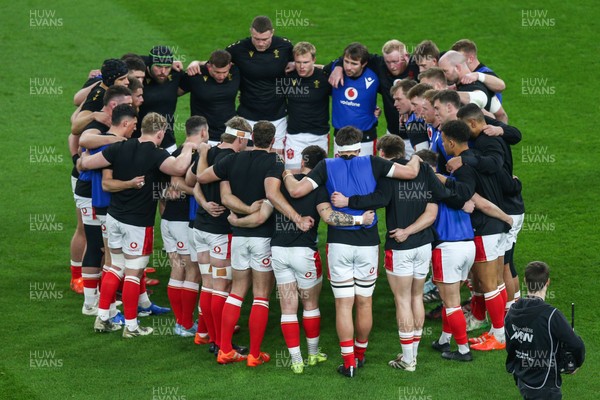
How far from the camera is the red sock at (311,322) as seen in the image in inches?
374

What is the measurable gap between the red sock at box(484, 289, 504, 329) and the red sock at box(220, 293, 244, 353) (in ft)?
7.68

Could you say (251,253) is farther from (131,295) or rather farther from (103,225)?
(103,225)

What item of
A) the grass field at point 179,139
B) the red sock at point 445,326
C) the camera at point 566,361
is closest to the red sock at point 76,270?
the grass field at point 179,139

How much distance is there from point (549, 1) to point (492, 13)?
116cm

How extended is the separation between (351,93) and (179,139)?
482cm

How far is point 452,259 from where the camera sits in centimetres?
949

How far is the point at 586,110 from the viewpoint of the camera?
16516 millimetres

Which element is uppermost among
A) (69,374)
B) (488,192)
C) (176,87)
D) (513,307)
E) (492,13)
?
(492,13)

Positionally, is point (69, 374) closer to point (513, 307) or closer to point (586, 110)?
point (513, 307)

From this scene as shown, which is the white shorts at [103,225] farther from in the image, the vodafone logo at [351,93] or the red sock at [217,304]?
the vodafone logo at [351,93]

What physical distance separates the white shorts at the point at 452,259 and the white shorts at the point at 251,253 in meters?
1.54

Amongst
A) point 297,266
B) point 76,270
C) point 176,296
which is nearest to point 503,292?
point 297,266

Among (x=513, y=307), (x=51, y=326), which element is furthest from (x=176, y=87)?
(x=513, y=307)

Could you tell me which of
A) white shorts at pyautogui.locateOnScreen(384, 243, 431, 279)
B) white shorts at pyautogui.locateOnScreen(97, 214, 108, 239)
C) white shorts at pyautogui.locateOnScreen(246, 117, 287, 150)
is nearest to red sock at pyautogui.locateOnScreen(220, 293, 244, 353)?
white shorts at pyautogui.locateOnScreen(384, 243, 431, 279)
